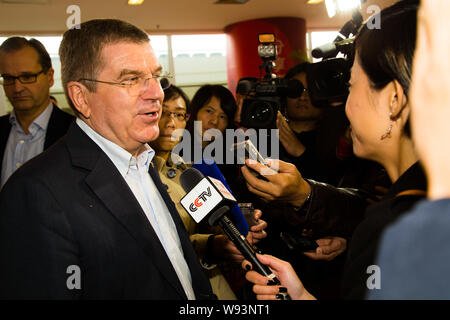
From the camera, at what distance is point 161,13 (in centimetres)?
616

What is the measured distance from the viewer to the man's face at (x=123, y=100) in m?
1.23

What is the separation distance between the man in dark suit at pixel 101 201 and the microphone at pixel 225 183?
0.20 meters

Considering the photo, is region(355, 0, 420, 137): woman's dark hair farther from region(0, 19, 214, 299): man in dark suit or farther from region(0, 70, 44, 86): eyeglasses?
region(0, 70, 44, 86): eyeglasses

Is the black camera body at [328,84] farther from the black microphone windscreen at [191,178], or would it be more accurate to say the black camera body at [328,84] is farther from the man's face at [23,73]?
the man's face at [23,73]

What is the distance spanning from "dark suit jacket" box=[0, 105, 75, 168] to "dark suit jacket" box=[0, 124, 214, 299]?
107cm

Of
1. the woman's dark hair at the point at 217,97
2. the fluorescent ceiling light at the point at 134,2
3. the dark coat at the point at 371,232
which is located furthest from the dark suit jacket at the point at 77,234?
the fluorescent ceiling light at the point at 134,2

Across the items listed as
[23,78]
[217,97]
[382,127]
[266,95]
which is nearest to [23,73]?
[23,78]

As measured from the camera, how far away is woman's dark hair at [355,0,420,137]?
78cm

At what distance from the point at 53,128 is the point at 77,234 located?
1379 mm

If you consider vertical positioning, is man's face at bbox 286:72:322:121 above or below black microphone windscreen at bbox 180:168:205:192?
above

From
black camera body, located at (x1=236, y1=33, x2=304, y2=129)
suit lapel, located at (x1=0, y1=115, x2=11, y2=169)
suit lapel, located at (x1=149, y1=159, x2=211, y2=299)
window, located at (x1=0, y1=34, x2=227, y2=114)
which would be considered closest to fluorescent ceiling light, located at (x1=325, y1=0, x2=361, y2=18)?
black camera body, located at (x1=236, y1=33, x2=304, y2=129)

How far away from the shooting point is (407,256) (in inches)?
11.8
